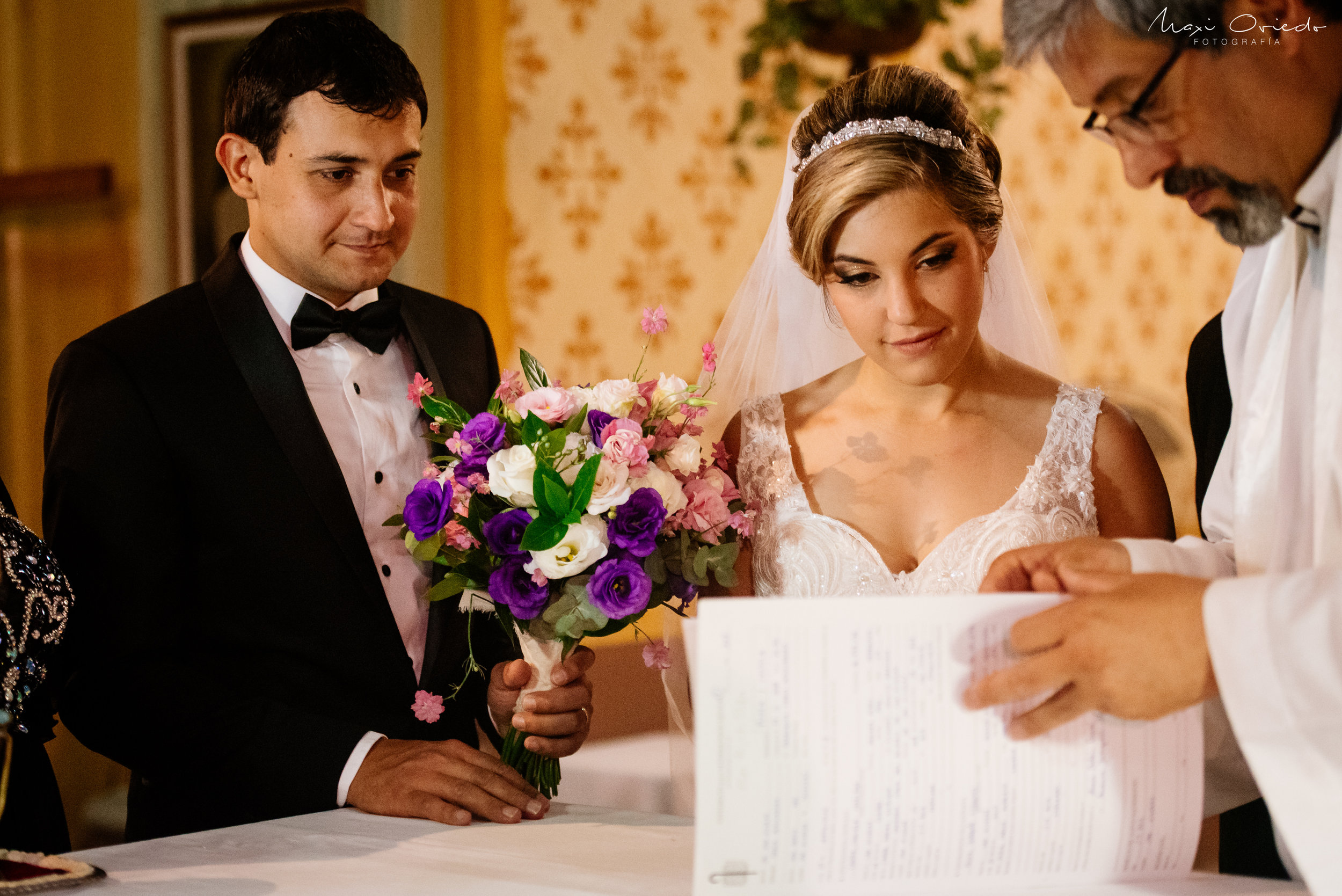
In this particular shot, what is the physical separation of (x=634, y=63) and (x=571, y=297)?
897 mm

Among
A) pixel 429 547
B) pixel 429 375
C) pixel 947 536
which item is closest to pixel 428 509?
pixel 429 547

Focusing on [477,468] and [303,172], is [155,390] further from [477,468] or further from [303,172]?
[477,468]

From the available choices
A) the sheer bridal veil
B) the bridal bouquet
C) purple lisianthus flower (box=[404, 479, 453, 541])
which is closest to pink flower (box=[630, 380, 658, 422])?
the bridal bouquet

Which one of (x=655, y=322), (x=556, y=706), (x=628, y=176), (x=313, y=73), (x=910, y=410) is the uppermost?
(x=628, y=176)

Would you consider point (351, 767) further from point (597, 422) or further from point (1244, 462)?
point (1244, 462)

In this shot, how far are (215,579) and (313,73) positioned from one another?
0.94 metres

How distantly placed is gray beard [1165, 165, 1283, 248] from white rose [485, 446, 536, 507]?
917mm

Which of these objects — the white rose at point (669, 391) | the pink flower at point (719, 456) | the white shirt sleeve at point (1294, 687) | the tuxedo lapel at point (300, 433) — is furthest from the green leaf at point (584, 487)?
the white shirt sleeve at point (1294, 687)

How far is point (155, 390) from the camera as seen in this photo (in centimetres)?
198

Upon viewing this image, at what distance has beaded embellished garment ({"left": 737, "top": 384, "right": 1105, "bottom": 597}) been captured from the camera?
6.92ft

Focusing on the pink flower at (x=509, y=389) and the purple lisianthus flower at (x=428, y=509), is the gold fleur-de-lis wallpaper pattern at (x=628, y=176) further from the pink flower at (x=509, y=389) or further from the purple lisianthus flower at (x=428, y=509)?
the purple lisianthus flower at (x=428, y=509)

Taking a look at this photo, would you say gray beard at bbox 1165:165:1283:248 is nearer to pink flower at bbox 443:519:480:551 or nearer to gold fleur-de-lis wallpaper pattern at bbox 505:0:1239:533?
pink flower at bbox 443:519:480:551

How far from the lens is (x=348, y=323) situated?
224cm

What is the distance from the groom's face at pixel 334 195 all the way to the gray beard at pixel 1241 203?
1415 mm
